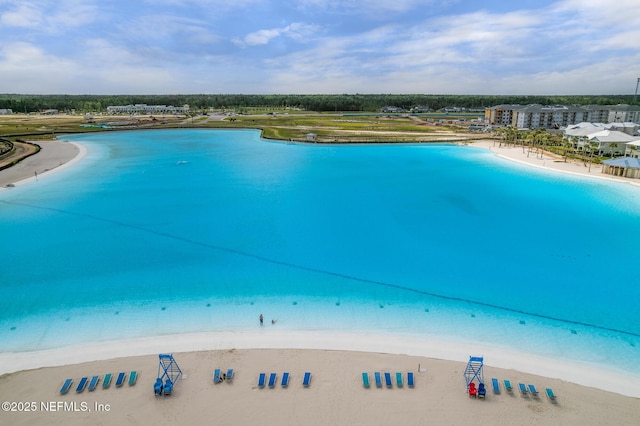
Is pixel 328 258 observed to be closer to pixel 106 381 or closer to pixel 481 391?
pixel 481 391

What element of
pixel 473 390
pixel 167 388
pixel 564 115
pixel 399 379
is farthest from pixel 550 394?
pixel 564 115

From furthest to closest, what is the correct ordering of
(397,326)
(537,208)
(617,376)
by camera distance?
(537,208), (397,326), (617,376)

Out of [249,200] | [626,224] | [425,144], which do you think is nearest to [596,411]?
[626,224]

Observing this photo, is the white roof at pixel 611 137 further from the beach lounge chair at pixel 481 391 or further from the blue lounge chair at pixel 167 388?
the blue lounge chair at pixel 167 388

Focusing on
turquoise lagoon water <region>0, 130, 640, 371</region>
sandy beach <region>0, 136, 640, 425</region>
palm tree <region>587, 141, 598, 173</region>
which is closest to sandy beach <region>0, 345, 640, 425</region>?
sandy beach <region>0, 136, 640, 425</region>

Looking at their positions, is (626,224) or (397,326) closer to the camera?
(397,326)

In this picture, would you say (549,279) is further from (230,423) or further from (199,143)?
(199,143)

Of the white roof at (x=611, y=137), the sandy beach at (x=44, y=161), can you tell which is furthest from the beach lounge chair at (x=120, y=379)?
the white roof at (x=611, y=137)

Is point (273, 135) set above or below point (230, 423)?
above
